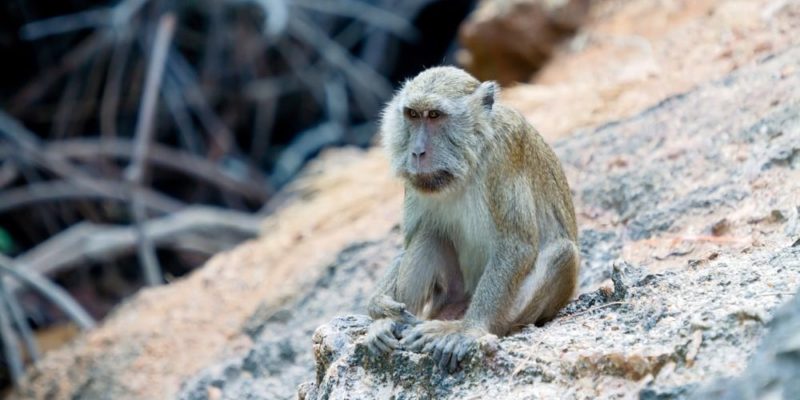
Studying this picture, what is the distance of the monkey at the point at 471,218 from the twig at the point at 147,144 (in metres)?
5.31

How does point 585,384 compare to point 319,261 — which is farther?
point 319,261

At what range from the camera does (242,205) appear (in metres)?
12.8

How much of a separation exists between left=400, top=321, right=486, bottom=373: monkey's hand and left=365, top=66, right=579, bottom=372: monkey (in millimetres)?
16

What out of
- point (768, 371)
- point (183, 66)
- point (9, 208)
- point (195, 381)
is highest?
point (183, 66)

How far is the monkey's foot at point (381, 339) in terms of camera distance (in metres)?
4.07

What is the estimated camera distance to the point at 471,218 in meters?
4.56

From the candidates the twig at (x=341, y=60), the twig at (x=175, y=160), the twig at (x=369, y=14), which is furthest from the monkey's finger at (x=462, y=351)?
the twig at (x=369, y=14)

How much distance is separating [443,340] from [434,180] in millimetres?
817

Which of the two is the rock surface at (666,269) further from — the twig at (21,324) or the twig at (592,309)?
the twig at (21,324)

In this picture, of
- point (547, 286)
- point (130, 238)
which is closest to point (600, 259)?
point (547, 286)

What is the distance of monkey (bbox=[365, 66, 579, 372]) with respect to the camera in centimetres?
439

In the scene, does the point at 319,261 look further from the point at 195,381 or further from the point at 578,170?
the point at 578,170

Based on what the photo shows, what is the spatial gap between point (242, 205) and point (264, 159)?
35.1 inches

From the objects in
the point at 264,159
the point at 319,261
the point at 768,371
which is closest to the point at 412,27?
the point at 264,159
